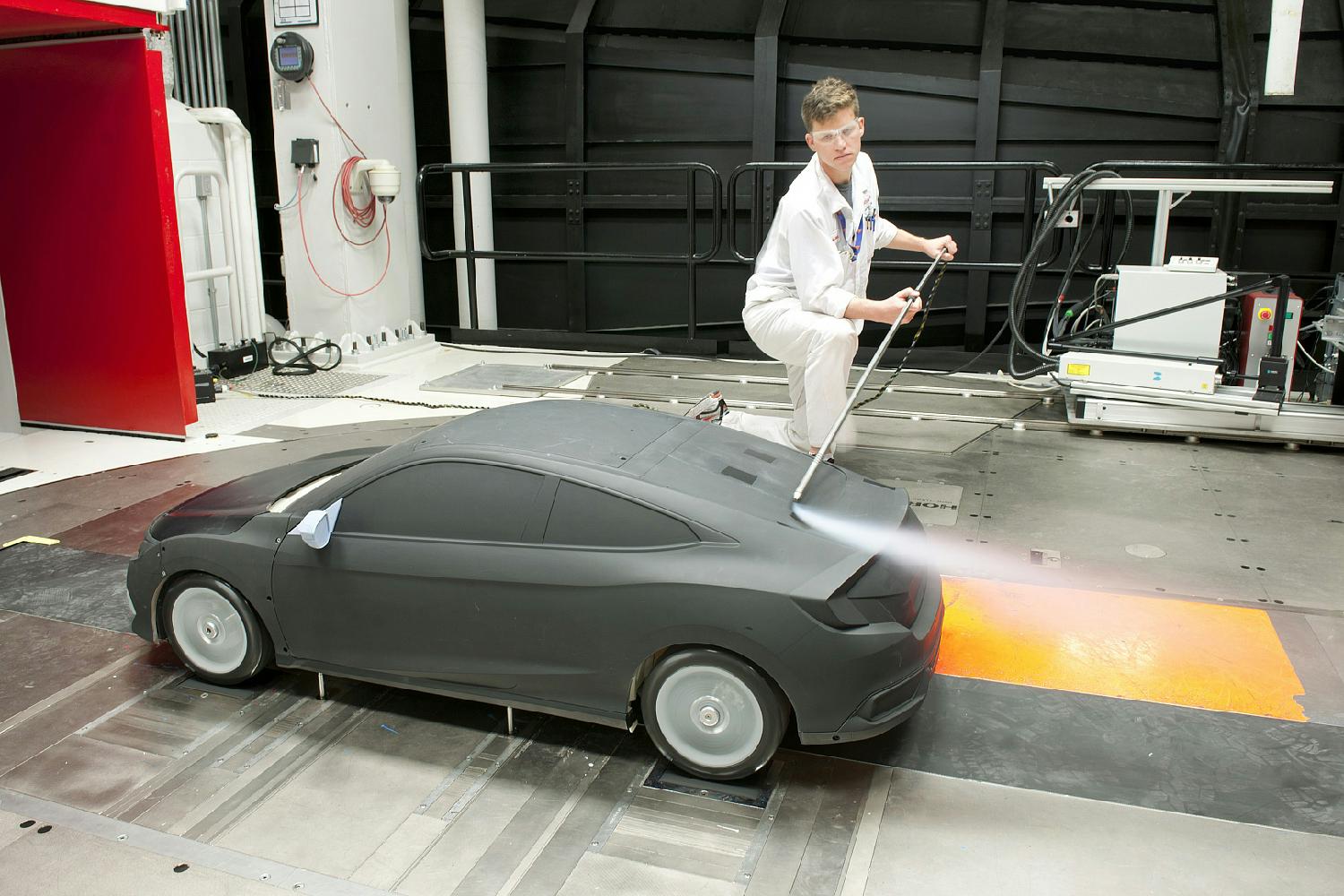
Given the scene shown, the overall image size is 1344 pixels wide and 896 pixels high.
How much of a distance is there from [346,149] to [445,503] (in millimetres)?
6126

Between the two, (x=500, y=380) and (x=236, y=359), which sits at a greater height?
(x=236, y=359)

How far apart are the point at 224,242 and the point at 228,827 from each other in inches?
245

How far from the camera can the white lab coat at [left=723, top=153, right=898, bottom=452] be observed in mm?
5207

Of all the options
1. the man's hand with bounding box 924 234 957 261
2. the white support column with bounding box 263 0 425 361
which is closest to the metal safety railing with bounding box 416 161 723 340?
the white support column with bounding box 263 0 425 361

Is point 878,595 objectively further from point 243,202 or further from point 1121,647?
point 243,202

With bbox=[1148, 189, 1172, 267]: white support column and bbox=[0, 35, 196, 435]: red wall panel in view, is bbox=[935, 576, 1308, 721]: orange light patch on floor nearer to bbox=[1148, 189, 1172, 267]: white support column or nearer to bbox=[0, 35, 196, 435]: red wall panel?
bbox=[1148, 189, 1172, 267]: white support column

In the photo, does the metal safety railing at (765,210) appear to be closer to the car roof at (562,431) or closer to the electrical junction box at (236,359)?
the electrical junction box at (236,359)

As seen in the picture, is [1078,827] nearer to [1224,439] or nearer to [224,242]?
[1224,439]

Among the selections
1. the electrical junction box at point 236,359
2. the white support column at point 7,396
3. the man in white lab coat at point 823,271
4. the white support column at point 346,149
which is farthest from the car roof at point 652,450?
the white support column at point 346,149

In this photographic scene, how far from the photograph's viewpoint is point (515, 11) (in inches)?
389

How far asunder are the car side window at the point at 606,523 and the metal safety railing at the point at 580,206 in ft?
17.3

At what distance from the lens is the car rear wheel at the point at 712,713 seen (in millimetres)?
3002

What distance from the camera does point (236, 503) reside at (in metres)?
3.81

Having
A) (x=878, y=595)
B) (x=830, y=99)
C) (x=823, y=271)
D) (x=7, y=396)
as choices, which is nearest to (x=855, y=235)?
(x=823, y=271)
